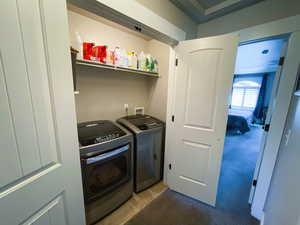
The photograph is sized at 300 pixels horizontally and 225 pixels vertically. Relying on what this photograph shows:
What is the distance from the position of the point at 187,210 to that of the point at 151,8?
2265mm

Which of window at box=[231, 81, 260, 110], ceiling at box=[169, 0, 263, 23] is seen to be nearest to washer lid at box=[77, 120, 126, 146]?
ceiling at box=[169, 0, 263, 23]

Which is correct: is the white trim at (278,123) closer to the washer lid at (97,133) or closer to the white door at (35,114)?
the washer lid at (97,133)

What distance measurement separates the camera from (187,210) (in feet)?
5.25

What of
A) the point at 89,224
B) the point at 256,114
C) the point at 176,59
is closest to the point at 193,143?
the point at 176,59

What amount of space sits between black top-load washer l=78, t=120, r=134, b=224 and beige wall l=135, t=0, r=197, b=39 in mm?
1326

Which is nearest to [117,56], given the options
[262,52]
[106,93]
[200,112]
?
[106,93]

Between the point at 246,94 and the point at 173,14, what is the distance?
6.69 m

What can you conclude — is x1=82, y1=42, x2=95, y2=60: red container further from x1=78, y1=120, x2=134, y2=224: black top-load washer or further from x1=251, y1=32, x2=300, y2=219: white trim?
x1=251, y1=32, x2=300, y2=219: white trim

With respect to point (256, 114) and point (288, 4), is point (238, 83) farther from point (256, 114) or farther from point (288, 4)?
point (288, 4)

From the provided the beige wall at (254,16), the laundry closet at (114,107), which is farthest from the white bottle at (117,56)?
the beige wall at (254,16)

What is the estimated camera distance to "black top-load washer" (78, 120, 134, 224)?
126cm

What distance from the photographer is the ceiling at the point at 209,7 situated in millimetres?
1403

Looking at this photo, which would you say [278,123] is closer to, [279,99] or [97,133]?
[279,99]

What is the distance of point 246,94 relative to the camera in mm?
6418
